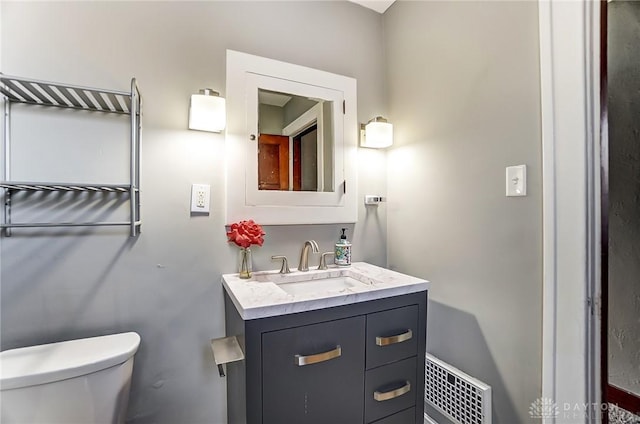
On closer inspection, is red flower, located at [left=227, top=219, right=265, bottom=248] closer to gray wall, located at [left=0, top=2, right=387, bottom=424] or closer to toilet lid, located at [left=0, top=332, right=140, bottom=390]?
gray wall, located at [left=0, top=2, right=387, bottom=424]

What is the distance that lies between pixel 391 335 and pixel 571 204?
29.9 inches

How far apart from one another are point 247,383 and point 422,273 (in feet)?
3.29

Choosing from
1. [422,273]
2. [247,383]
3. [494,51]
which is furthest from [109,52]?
[422,273]

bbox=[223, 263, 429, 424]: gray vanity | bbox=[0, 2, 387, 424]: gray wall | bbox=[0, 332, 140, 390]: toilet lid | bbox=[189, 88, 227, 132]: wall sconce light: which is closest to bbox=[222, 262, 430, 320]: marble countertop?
bbox=[223, 263, 429, 424]: gray vanity

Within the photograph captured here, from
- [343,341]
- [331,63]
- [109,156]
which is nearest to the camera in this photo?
[343,341]

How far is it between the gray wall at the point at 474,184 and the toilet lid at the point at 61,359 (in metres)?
1.33

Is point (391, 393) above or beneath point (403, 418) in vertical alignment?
above

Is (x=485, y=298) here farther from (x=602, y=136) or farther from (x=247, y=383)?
(x=247, y=383)

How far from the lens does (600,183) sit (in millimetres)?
928

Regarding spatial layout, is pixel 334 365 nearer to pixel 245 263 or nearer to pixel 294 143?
pixel 245 263

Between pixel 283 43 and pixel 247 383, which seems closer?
pixel 247 383

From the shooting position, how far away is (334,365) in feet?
3.36

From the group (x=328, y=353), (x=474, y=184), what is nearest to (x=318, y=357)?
(x=328, y=353)

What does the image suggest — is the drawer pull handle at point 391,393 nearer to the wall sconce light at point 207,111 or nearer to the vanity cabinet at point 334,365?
the vanity cabinet at point 334,365
